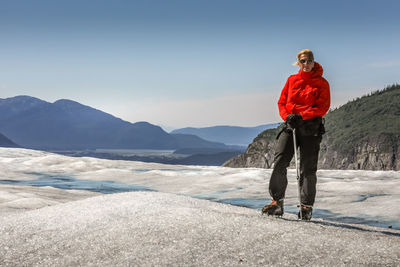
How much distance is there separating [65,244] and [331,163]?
69.5 metres

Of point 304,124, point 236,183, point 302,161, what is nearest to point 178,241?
point 302,161

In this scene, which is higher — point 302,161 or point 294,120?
point 294,120

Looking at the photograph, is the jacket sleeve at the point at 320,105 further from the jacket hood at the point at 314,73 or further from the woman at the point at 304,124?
the jacket hood at the point at 314,73

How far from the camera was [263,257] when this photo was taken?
435 centimetres

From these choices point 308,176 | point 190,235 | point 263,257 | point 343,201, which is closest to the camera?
point 263,257

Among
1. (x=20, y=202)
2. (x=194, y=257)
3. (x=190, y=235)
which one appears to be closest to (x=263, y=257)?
(x=194, y=257)

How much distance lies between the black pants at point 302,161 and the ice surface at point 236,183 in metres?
2.70

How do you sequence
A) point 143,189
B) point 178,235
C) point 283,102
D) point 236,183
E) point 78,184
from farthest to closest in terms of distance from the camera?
point 78,184 < point 236,183 < point 143,189 < point 283,102 < point 178,235

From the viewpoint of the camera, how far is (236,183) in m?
14.9

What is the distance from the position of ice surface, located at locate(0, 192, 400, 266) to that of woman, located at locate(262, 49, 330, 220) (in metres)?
0.56

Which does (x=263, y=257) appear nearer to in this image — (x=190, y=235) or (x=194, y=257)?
(x=194, y=257)

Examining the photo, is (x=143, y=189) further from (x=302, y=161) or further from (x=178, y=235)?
(x=178, y=235)

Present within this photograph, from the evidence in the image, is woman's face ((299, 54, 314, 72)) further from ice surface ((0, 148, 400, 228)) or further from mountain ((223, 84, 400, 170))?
mountain ((223, 84, 400, 170))

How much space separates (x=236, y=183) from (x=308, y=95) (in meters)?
9.12
